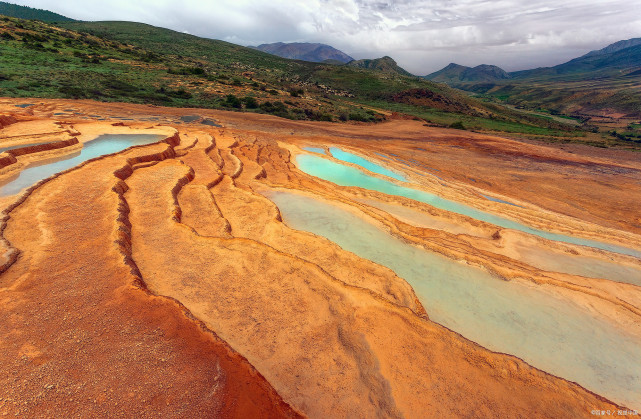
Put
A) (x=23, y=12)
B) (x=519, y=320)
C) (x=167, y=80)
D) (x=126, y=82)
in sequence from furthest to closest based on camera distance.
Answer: (x=23, y=12)
(x=167, y=80)
(x=126, y=82)
(x=519, y=320)

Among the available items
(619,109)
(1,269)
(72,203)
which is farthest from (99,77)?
(619,109)

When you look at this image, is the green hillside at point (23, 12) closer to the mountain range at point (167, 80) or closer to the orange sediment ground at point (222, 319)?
the mountain range at point (167, 80)

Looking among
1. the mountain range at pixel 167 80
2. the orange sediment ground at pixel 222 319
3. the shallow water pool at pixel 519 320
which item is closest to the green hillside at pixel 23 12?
the mountain range at pixel 167 80

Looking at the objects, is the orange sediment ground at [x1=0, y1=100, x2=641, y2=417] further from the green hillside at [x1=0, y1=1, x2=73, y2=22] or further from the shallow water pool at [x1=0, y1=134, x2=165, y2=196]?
the green hillside at [x1=0, y1=1, x2=73, y2=22]

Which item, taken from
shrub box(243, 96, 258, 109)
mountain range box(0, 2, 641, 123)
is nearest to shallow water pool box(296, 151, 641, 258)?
shrub box(243, 96, 258, 109)

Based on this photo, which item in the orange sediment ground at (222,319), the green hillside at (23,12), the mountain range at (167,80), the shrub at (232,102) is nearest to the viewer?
the orange sediment ground at (222,319)

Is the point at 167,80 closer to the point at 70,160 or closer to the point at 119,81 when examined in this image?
the point at 119,81

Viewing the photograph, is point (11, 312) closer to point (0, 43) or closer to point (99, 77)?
point (99, 77)

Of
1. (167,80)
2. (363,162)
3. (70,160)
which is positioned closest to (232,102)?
(167,80)
